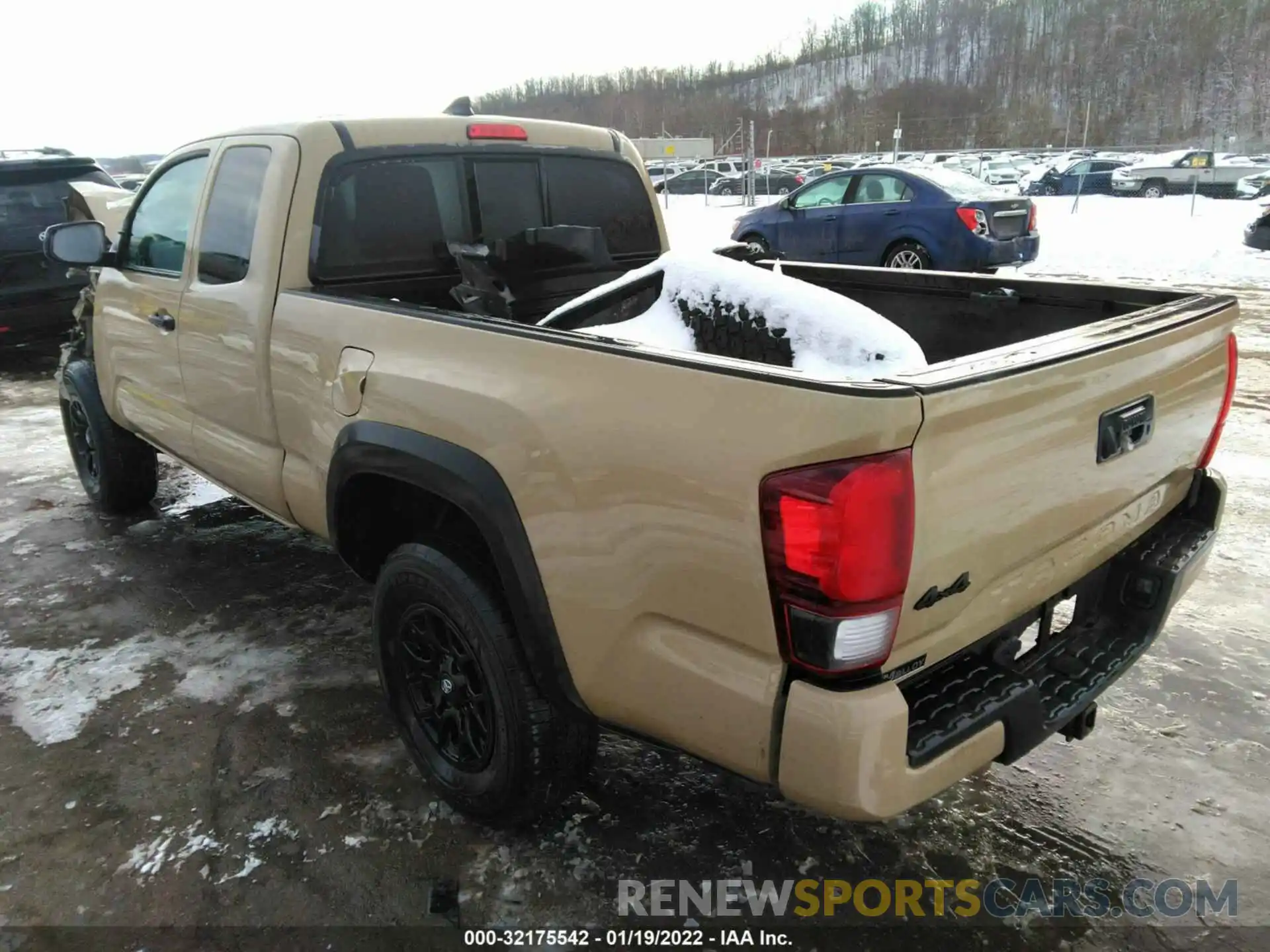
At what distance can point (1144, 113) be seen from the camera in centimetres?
7675

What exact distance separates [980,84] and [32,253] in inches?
3911

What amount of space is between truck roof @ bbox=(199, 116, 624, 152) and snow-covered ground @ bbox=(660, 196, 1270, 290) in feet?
16.6

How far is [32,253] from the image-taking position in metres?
8.02

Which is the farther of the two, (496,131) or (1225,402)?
(496,131)

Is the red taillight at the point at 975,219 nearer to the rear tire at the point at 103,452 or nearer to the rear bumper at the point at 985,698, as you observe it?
the rear bumper at the point at 985,698

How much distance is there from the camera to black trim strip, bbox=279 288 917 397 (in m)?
1.54

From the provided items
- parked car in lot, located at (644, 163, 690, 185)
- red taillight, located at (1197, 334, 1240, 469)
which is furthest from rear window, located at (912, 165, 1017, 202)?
parked car in lot, located at (644, 163, 690, 185)

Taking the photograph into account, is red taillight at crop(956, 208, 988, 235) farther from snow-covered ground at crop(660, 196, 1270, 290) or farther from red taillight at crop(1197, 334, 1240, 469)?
red taillight at crop(1197, 334, 1240, 469)

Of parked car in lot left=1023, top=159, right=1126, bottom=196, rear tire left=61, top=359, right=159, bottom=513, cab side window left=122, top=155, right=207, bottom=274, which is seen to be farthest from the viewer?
parked car in lot left=1023, top=159, right=1126, bottom=196

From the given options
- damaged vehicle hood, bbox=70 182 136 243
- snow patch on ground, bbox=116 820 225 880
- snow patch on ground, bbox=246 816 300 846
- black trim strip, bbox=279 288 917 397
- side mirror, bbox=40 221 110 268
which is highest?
damaged vehicle hood, bbox=70 182 136 243

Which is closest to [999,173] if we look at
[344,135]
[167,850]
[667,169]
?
[667,169]

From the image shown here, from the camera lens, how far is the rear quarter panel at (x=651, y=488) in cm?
161

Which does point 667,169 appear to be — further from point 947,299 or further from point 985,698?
point 985,698

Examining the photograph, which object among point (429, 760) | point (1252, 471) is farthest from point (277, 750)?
point (1252, 471)
